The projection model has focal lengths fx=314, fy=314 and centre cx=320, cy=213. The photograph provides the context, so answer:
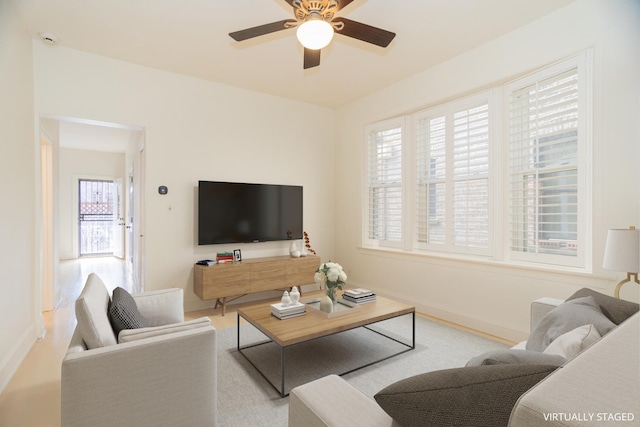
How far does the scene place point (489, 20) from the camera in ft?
9.41

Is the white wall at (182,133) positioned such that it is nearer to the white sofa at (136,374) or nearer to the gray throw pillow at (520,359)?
the white sofa at (136,374)

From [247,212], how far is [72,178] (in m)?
6.87

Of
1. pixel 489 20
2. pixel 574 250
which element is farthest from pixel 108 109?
pixel 574 250

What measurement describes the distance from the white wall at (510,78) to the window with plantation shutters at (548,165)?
0.45 ft

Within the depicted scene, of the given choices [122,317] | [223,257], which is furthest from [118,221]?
[122,317]

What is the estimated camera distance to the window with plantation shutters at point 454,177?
342 cm

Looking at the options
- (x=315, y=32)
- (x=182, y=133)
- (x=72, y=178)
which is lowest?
(x=72, y=178)

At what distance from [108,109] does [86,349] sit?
9.74ft

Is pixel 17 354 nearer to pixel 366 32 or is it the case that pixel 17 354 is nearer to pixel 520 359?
pixel 520 359

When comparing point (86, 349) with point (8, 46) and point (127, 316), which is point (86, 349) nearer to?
point (127, 316)

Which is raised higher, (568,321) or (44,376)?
(568,321)

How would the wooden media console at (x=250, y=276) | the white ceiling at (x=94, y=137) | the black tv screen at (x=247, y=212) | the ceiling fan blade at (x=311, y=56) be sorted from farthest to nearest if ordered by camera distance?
1. the white ceiling at (x=94, y=137)
2. the black tv screen at (x=247, y=212)
3. the wooden media console at (x=250, y=276)
4. the ceiling fan blade at (x=311, y=56)

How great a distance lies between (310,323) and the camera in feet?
8.15

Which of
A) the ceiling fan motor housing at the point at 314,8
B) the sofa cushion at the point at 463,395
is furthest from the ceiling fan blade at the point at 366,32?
the sofa cushion at the point at 463,395
